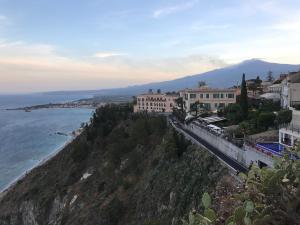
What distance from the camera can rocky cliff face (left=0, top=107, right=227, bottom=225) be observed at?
24.9m

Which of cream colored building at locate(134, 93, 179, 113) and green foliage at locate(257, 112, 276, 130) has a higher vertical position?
green foliage at locate(257, 112, 276, 130)

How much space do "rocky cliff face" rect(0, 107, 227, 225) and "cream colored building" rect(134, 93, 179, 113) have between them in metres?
16.1

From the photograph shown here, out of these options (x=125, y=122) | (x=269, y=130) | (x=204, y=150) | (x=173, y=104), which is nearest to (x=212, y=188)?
(x=204, y=150)

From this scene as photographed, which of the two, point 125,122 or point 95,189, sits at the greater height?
point 125,122

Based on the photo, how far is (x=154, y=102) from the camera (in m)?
76.9

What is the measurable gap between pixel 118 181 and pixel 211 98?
23621 millimetres

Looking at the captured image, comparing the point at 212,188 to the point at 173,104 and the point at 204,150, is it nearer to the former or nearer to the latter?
the point at 204,150

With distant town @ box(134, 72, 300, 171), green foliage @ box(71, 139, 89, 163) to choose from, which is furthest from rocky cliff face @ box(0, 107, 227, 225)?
distant town @ box(134, 72, 300, 171)

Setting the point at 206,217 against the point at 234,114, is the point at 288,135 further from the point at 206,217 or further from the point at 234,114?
the point at 206,217

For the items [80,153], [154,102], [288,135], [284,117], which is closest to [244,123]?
[284,117]

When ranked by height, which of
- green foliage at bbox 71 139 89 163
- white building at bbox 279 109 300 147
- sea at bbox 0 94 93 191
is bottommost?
sea at bbox 0 94 93 191

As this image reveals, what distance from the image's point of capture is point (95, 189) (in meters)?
39.2

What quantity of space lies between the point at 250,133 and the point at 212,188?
37.7 ft

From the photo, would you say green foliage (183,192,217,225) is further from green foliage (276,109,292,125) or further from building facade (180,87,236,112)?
building facade (180,87,236,112)
